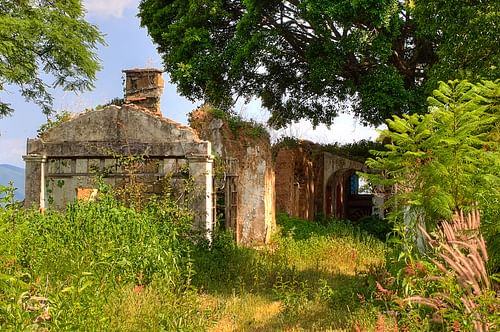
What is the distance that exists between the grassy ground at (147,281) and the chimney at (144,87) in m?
3.85

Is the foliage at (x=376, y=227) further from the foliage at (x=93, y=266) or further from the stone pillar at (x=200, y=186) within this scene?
the foliage at (x=93, y=266)

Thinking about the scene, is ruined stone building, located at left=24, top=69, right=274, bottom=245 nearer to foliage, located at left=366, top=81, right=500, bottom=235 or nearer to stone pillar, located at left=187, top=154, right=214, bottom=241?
stone pillar, located at left=187, top=154, right=214, bottom=241

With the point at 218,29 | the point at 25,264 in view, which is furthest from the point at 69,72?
the point at 25,264

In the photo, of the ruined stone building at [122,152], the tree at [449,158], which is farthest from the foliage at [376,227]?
the tree at [449,158]

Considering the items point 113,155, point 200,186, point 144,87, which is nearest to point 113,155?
point 113,155

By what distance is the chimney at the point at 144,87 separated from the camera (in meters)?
15.9

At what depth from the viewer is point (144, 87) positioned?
16078 mm

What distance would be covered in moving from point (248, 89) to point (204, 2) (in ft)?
12.2

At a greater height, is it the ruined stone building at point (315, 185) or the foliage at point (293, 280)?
the ruined stone building at point (315, 185)

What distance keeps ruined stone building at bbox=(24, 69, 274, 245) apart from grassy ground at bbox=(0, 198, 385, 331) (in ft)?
3.53

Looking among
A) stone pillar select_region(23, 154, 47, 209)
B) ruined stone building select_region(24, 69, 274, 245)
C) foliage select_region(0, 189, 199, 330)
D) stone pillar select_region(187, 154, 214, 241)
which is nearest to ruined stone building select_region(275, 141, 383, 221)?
ruined stone building select_region(24, 69, 274, 245)

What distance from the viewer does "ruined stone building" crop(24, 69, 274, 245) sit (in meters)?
13.7

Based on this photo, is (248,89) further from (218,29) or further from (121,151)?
(121,151)

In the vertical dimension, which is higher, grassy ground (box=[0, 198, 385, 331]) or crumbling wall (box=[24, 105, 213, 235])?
crumbling wall (box=[24, 105, 213, 235])
